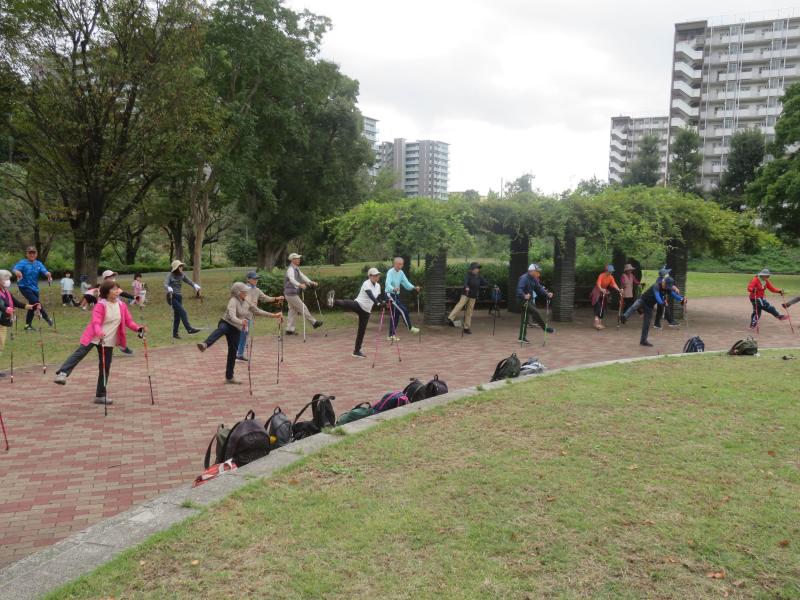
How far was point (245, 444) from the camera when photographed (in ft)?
17.9

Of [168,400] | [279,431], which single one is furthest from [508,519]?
[168,400]

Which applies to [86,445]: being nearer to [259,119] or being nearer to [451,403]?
[451,403]

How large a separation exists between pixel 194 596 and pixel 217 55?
23.3 m

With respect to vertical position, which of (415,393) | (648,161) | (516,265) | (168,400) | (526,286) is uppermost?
(648,161)

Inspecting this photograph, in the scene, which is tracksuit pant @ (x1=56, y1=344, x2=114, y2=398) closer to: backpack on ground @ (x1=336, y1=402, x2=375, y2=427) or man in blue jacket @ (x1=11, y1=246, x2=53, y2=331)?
backpack on ground @ (x1=336, y1=402, x2=375, y2=427)

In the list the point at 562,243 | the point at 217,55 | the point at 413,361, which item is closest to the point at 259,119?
the point at 217,55

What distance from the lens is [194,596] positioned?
3.37 m

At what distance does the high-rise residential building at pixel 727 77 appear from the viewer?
2808 inches

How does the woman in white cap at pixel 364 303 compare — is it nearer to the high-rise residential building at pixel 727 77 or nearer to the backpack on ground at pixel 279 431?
the backpack on ground at pixel 279 431

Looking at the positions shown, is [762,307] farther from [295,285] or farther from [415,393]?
[415,393]

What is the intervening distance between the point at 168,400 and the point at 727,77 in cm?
8183

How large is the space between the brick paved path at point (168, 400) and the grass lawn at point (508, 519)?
1440 millimetres

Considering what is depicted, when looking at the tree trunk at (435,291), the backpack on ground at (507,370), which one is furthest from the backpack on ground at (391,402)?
the tree trunk at (435,291)

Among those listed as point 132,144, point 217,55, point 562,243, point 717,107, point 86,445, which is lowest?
point 86,445
